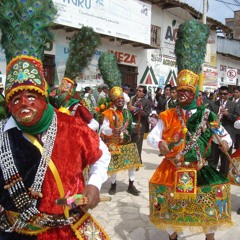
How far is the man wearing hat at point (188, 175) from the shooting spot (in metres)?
3.59

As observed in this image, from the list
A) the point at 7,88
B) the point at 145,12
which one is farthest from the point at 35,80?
the point at 145,12

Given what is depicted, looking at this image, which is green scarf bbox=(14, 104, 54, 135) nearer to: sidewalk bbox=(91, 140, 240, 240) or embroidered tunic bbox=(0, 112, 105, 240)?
embroidered tunic bbox=(0, 112, 105, 240)

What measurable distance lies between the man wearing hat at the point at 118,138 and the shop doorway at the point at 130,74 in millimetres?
11195

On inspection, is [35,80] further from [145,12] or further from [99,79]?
[145,12]

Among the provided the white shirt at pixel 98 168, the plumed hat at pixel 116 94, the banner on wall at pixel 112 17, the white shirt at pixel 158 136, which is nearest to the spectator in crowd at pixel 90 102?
the plumed hat at pixel 116 94

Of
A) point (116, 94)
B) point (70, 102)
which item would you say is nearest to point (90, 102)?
point (116, 94)

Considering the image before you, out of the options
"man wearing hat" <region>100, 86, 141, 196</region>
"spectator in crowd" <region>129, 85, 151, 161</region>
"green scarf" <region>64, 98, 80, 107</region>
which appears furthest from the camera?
"spectator in crowd" <region>129, 85, 151, 161</region>

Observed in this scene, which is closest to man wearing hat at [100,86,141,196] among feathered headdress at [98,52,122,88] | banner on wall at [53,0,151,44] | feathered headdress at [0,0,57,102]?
feathered headdress at [98,52,122,88]

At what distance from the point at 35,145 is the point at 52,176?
0.69 feet

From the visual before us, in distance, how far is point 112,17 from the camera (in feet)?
49.6

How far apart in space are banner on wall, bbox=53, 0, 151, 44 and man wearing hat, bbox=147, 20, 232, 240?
9405 mm

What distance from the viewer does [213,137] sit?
381cm

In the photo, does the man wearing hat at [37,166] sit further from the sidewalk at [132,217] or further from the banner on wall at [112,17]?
the banner on wall at [112,17]

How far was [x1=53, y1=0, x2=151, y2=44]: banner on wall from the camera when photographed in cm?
1312
